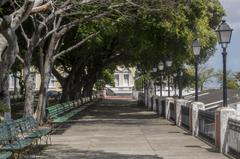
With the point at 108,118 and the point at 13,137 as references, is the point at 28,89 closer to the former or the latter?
the point at 13,137

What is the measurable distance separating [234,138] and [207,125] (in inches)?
181

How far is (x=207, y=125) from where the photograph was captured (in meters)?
21.0

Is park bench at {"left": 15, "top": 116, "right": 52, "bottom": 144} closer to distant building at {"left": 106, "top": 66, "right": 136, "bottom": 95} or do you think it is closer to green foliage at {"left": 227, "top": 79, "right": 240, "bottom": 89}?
green foliage at {"left": 227, "top": 79, "right": 240, "bottom": 89}

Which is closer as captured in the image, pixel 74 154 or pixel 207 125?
pixel 74 154

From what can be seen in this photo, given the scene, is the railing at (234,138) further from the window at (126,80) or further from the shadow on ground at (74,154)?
the window at (126,80)

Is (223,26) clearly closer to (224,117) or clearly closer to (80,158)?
(224,117)

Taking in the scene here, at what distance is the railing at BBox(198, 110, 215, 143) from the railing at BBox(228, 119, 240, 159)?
8.06ft

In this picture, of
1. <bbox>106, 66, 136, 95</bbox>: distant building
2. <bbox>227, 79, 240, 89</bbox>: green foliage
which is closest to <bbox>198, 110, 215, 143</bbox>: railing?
<bbox>227, 79, 240, 89</bbox>: green foliage

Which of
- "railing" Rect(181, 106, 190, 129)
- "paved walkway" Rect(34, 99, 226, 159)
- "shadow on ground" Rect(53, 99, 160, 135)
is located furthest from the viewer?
"shadow on ground" Rect(53, 99, 160, 135)

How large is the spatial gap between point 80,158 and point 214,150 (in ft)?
14.0

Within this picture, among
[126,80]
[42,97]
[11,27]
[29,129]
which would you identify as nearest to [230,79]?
[126,80]

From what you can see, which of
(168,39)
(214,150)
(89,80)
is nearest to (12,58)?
(214,150)

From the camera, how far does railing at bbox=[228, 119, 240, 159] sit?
15836 mm

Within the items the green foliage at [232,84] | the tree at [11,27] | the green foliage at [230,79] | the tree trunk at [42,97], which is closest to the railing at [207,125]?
the tree at [11,27]
